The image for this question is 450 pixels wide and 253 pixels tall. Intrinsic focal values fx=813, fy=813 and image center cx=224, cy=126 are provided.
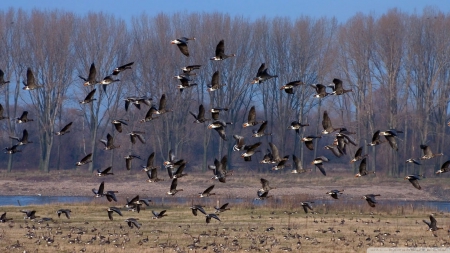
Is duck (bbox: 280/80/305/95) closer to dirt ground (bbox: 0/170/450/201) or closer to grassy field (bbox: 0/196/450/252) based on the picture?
grassy field (bbox: 0/196/450/252)

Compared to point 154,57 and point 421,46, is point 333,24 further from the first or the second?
point 154,57

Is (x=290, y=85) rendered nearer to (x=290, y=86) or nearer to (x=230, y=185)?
(x=290, y=86)

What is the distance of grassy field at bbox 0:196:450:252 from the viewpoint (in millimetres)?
20188

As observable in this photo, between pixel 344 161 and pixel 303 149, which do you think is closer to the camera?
pixel 303 149

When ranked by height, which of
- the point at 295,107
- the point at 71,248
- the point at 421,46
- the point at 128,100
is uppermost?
→ the point at 421,46

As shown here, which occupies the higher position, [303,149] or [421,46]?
[421,46]

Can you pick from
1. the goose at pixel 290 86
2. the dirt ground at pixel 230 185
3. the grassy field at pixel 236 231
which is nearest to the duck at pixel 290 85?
the goose at pixel 290 86

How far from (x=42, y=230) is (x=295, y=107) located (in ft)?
134

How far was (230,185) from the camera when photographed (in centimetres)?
5197

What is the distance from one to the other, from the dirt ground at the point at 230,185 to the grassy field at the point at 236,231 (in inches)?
614

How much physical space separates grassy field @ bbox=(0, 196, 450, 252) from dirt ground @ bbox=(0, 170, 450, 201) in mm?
15584

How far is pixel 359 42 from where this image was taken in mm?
56844

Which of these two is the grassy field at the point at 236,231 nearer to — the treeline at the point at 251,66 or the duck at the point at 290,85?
the duck at the point at 290,85

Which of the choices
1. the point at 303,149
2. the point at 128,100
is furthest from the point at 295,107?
the point at 128,100
